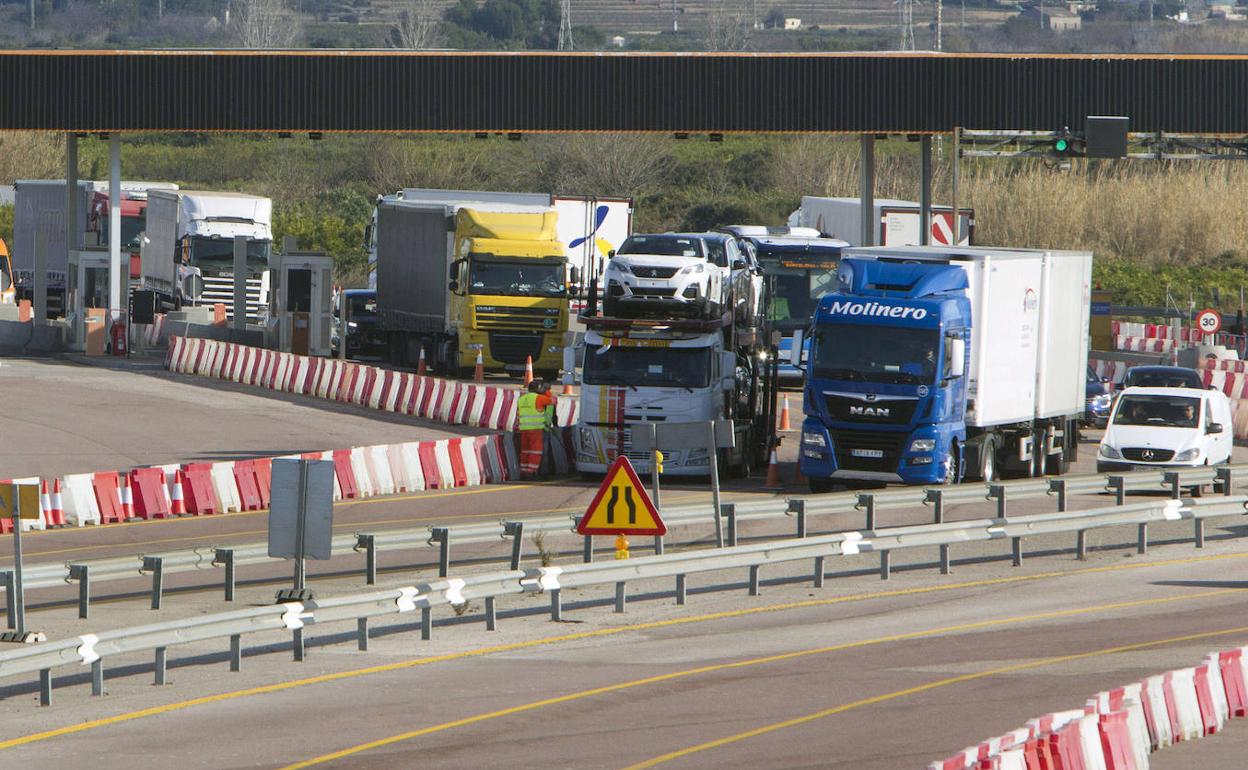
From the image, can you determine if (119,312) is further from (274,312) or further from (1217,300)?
(1217,300)

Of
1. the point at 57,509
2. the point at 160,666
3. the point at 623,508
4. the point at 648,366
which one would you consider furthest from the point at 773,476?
the point at 160,666

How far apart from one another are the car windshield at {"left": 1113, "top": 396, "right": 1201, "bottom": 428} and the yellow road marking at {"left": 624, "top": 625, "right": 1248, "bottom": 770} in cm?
1334

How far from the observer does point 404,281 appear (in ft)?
153

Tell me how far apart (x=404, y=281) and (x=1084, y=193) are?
131 feet

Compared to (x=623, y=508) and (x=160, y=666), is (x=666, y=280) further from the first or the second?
(x=160, y=666)

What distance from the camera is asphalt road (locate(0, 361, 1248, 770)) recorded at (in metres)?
12.8

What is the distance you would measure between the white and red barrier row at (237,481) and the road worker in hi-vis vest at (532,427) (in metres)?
0.19

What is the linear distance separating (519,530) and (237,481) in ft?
22.5

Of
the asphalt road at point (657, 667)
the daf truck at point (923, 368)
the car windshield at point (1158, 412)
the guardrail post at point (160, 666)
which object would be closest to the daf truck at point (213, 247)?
the car windshield at point (1158, 412)

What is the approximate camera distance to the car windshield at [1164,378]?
121 feet

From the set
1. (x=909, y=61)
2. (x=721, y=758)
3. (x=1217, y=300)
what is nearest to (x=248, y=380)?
(x=909, y=61)

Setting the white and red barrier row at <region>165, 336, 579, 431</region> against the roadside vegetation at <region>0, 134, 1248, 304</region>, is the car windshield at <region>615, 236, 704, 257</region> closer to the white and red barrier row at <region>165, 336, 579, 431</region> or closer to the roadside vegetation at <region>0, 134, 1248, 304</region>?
the white and red barrier row at <region>165, 336, 579, 431</region>

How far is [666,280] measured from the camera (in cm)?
2928

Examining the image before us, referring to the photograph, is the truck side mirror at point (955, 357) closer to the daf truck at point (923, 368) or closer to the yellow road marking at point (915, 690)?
the daf truck at point (923, 368)
